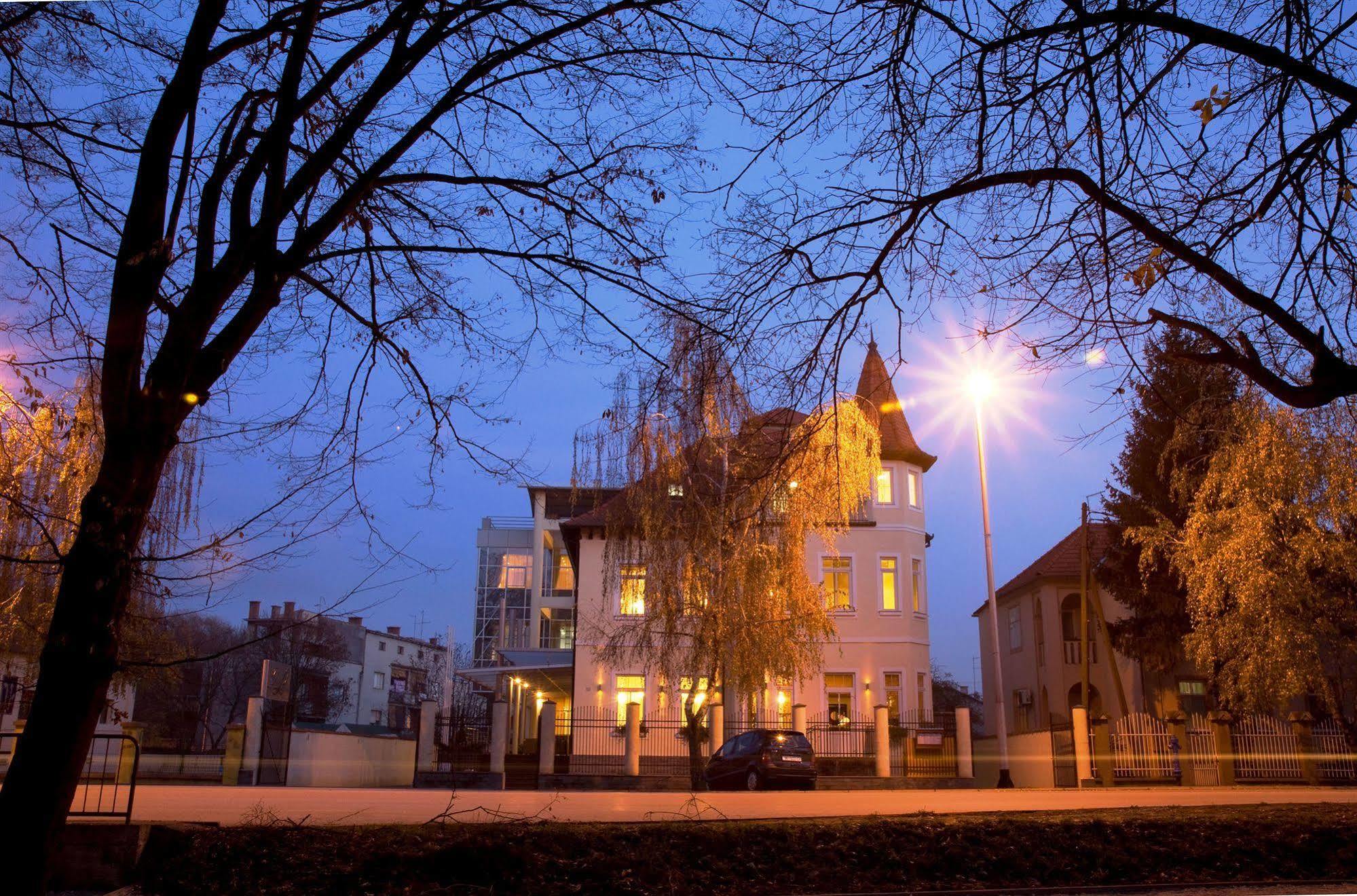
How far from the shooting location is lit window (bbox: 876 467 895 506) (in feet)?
125

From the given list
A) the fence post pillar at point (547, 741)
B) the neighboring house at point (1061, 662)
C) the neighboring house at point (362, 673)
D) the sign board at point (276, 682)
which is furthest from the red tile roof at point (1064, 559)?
the neighboring house at point (362, 673)

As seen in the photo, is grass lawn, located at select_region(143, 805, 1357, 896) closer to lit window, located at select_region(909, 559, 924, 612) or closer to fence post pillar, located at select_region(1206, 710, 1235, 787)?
fence post pillar, located at select_region(1206, 710, 1235, 787)

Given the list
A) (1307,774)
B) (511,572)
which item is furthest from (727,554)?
(511,572)

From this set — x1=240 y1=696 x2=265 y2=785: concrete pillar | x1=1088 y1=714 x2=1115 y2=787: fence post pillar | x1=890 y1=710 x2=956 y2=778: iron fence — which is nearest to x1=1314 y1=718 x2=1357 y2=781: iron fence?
x1=1088 y1=714 x2=1115 y2=787: fence post pillar

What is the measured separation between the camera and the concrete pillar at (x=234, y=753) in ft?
83.4

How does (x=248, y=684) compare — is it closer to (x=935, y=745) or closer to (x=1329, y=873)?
(x=935, y=745)

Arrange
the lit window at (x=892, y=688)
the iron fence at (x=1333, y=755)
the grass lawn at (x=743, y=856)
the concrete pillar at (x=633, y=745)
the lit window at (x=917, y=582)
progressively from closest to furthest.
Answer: the grass lawn at (x=743, y=856)
the iron fence at (x=1333, y=755)
the concrete pillar at (x=633, y=745)
the lit window at (x=892, y=688)
the lit window at (x=917, y=582)

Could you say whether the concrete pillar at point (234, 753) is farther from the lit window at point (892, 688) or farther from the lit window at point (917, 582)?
the lit window at point (917, 582)

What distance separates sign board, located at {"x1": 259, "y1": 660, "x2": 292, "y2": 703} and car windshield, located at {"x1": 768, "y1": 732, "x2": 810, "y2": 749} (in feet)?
41.2

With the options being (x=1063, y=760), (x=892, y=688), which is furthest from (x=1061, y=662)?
(x=1063, y=760)

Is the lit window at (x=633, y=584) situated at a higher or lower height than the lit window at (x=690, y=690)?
higher

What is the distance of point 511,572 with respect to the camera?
73750 mm

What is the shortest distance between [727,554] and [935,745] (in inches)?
448

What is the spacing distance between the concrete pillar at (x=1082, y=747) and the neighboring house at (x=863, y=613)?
8.20 metres
